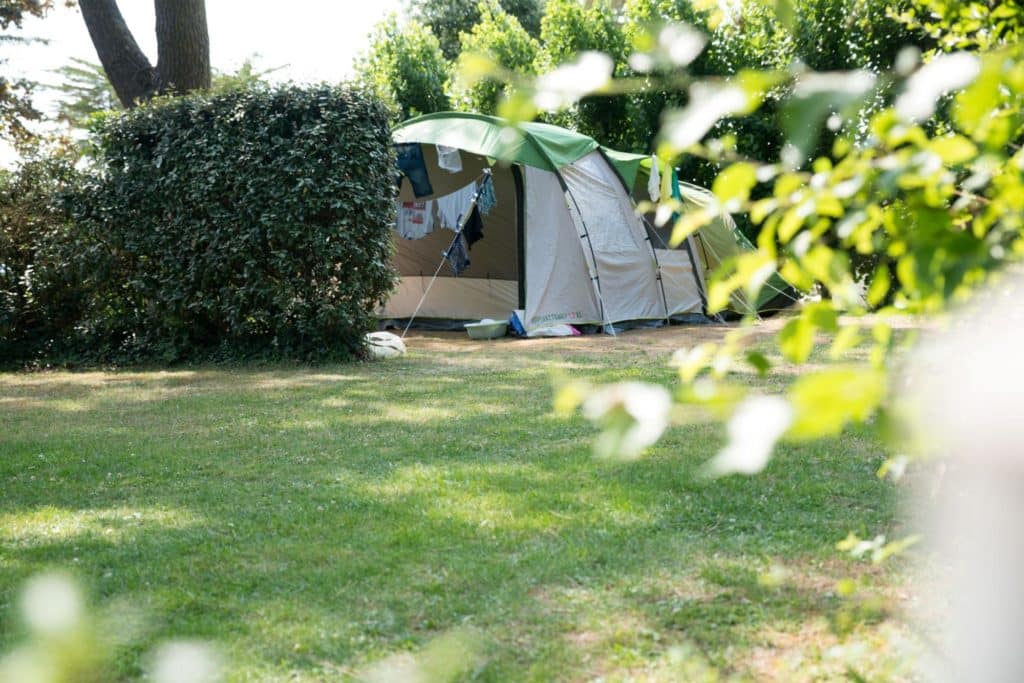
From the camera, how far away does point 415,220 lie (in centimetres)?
1091

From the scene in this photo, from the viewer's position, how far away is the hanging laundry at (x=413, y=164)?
10797mm

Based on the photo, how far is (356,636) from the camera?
239 cm

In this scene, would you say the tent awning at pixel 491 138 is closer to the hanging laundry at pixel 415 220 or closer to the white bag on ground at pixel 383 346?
the hanging laundry at pixel 415 220

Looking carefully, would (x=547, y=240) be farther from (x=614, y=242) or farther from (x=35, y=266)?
(x=35, y=266)

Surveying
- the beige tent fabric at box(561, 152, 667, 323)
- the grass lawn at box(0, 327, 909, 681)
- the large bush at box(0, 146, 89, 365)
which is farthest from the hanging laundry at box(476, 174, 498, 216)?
the grass lawn at box(0, 327, 909, 681)

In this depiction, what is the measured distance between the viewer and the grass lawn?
2303mm

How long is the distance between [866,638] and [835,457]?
192 centimetres

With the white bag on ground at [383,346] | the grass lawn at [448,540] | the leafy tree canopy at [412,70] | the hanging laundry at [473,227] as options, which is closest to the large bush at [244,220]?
the white bag on ground at [383,346]

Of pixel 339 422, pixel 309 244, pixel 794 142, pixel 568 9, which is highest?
pixel 568 9

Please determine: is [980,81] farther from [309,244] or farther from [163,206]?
[163,206]

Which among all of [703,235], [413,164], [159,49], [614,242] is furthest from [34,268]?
[703,235]

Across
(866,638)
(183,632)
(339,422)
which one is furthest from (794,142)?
(339,422)

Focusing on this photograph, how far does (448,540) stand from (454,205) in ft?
25.5

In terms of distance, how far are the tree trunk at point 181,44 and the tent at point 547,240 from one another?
2.21 meters
